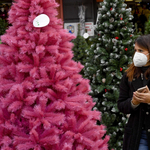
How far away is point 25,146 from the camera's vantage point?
1.36m

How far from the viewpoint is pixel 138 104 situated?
6.89 ft

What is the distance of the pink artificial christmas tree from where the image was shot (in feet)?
4.62

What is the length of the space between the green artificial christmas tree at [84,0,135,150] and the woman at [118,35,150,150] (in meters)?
1.19

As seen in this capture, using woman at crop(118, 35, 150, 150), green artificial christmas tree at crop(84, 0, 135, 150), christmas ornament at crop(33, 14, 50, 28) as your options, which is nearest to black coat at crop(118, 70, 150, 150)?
woman at crop(118, 35, 150, 150)

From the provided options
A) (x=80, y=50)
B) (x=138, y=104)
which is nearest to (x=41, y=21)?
(x=138, y=104)

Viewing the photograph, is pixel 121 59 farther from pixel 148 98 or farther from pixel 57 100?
pixel 57 100

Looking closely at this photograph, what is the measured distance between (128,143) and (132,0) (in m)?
7.54

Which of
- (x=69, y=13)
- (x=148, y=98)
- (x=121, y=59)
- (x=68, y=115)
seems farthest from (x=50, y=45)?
(x=69, y=13)

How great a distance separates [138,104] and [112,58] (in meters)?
Result: 1.49

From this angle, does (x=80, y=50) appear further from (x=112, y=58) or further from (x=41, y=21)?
(x=41, y=21)

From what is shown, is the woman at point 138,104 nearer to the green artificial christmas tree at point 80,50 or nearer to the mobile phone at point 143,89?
Result: the mobile phone at point 143,89

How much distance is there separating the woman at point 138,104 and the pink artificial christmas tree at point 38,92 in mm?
616

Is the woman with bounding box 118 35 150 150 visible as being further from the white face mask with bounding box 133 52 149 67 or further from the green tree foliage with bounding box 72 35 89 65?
the green tree foliage with bounding box 72 35 89 65

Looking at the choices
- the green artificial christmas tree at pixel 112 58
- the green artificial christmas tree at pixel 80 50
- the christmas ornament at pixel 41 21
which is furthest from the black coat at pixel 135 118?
the green artificial christmas tree at pixel 80 50
